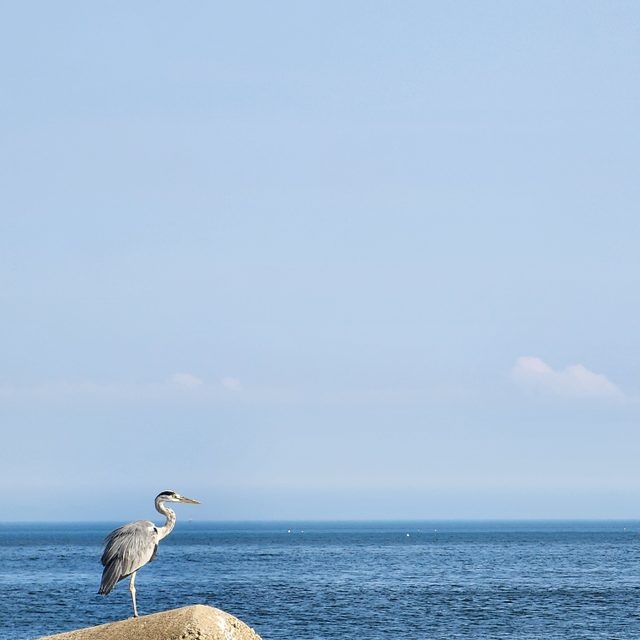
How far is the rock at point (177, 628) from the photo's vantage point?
71.7ft

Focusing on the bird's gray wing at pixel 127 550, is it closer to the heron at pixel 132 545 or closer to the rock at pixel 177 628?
the heron at pixel 132 545

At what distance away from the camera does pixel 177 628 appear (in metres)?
21.9

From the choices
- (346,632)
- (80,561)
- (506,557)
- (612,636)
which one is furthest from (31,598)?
(506,557)

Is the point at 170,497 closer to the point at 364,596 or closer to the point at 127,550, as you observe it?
the point at 127,550

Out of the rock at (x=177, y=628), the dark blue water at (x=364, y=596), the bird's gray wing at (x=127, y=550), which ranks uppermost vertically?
the bird's gray wing at (x=127, y=550)

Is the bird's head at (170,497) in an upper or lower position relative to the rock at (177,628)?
upper

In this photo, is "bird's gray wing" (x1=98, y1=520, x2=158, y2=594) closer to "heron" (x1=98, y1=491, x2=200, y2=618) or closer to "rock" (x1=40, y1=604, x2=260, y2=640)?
"heron" (x1=98, y1=491, x2=200, y2=618)

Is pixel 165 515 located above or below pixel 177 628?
above

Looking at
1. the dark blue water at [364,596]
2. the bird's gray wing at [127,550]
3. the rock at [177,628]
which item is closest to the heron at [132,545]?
the bird's gray wing at [127,550]

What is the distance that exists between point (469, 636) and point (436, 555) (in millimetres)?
97601

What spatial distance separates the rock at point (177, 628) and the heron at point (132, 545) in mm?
3137

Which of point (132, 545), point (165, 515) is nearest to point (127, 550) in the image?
point (132, 545)

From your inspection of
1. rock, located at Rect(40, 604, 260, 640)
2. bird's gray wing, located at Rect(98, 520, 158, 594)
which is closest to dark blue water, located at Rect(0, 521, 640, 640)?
bird's gray wing, located at Rect(98, 520, 158, 594)

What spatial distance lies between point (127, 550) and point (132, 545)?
0.47 feet
